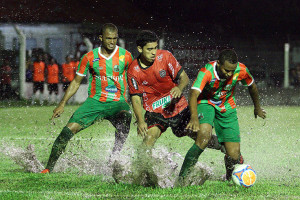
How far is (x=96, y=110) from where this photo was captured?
758 centimetres

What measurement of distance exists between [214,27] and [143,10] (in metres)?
4.24

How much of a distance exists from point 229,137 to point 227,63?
40.1 inches

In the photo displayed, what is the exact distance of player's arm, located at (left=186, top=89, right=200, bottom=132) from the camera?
592 cm

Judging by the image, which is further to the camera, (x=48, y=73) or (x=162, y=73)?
(x=48, y=73)

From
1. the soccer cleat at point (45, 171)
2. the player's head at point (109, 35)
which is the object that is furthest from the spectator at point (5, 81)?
the soccer cleat at point (45, 171)

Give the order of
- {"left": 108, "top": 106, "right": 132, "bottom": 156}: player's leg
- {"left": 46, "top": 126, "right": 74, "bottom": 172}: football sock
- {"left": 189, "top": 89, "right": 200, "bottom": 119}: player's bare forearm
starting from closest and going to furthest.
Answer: {"left": 189, "top": 89, "right": 200, "bottom": 119}: player's bare forearm < {"left": 46, "top": 126, "right": 74, "bottom": 172}: football sock < {"left": 108, "top": 106, "right": 132, "bottom": 156}: player's leg

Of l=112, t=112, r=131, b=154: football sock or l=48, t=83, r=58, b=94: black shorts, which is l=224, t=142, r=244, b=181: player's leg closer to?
l=112, t=112, r=131, b=154: football sock

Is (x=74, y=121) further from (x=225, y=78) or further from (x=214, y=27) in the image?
(x=214, y=27)

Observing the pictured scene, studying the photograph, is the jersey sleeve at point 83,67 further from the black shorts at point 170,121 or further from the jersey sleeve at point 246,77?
the jersey sleeve at point 246,77

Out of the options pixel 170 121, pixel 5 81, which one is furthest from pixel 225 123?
pixel 5 81

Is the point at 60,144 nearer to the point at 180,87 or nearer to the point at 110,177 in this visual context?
the point at 110,177

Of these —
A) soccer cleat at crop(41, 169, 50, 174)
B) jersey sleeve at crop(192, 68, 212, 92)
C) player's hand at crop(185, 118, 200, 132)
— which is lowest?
soccer cleat at crop(41, 169, 50, 174)

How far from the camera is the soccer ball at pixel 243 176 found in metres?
5.90

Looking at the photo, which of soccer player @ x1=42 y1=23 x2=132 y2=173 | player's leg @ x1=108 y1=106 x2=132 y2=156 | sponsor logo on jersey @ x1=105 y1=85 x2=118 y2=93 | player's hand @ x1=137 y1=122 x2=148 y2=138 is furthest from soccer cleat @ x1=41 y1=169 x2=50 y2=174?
player's hand @ x1=137 y1=122 x2=148 y2=138
